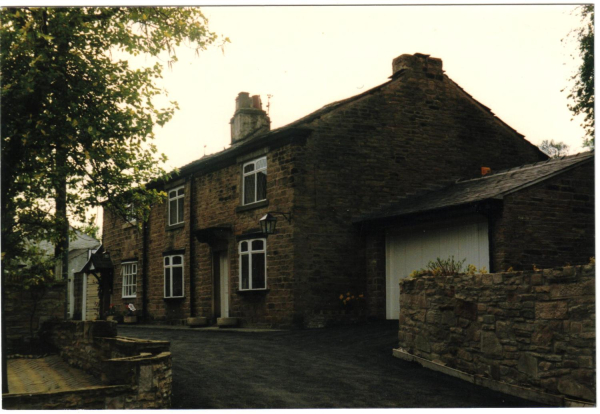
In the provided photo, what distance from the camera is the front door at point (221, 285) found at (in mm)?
22875

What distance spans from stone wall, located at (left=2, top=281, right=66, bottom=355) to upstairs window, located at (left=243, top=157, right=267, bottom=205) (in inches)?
266

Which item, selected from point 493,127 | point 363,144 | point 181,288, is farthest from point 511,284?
point 181,288

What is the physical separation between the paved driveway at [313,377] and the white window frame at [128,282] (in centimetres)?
1324

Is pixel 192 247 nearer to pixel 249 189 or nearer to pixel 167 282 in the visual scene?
pixel 167 282

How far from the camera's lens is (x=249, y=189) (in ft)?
70.8

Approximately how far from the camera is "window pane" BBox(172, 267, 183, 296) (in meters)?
25.1

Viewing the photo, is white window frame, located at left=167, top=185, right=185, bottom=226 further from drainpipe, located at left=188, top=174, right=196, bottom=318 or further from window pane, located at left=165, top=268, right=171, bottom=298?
window pane, located at left=165, top=268, right=171, bottom=298

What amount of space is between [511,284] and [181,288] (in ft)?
56.5

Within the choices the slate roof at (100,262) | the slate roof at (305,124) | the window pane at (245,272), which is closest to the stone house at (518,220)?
the slate roof at (305,124)

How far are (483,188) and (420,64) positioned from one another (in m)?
5.73

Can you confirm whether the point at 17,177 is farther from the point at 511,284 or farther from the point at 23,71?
the point at 511,284

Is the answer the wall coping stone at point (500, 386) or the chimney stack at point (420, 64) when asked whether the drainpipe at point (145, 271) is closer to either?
the chimney stack at point (420, 64)

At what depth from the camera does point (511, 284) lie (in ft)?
31.4

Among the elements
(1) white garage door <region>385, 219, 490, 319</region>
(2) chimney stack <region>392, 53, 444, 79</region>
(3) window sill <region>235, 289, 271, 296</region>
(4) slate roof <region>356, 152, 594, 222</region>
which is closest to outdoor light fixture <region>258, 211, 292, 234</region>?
Answer: (3) window sill <region>235, 289, 271, 296</region>
